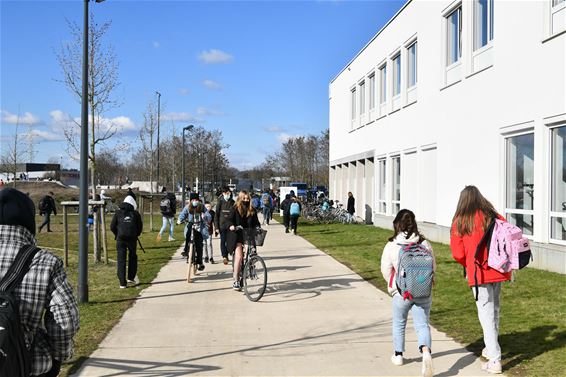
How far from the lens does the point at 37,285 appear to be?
9.39ft

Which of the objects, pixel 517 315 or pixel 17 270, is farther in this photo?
pixel 517 315

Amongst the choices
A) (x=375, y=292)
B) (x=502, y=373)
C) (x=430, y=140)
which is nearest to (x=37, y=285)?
(x=502, y=373)

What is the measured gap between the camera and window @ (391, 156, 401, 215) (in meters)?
24.6

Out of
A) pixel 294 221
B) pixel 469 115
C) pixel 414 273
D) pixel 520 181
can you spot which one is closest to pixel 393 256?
pixel 414 273

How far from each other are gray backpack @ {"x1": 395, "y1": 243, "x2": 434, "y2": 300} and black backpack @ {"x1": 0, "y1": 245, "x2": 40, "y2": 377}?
3573 mm

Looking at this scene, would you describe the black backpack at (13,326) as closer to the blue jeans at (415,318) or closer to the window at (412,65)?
the blue jeans at (415,318)

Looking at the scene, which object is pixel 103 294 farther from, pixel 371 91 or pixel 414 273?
pixel 371 91

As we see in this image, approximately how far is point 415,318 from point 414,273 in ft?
1.48

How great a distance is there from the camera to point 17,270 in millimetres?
2834

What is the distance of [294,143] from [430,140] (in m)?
56.7

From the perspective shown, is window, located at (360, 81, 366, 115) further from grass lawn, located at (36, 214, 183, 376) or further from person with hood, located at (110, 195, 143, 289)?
person with hood, located at (110, 195, 143, 289)

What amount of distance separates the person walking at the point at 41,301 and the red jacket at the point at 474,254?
3842 mm

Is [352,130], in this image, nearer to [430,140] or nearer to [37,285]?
[430,140]

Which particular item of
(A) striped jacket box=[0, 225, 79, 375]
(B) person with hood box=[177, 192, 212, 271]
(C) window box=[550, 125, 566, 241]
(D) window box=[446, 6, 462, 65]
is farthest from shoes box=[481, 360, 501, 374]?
(D) window box=[446, 6, 462, 65]
